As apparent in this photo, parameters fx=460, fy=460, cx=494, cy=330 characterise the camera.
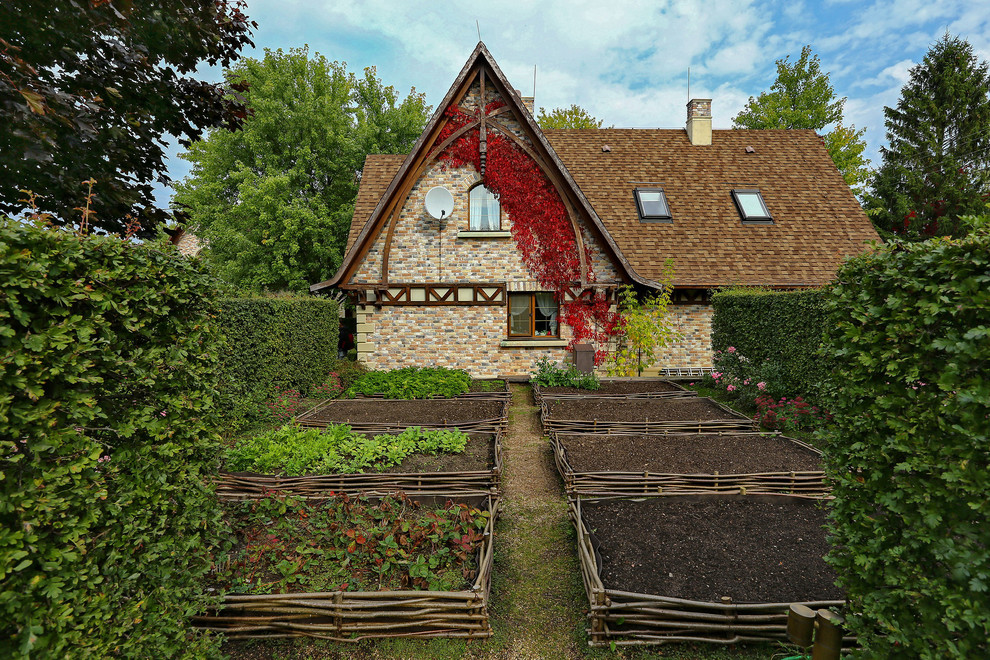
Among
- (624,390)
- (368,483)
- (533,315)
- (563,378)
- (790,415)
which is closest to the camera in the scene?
(368,483)

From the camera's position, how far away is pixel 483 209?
505 inches

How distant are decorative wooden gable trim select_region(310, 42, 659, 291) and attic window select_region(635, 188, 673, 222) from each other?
266 centimetres

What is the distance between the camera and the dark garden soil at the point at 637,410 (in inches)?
324

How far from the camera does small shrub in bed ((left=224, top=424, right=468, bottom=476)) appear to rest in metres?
5.54

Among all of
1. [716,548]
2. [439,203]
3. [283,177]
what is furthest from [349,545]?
[283,177]

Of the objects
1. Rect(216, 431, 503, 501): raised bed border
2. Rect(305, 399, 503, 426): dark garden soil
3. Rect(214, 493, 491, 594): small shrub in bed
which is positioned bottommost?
Rect(214, 493, 491, 594): small shrub in bed

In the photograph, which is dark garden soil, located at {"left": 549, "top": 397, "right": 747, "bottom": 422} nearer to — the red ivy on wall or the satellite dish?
the red ivy on wall

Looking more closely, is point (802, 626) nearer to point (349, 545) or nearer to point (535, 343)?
point (349, 545)

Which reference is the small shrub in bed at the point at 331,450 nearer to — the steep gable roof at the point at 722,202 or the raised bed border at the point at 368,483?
the raised bed border at the point at 368,483

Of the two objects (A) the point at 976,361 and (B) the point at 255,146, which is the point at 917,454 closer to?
(A) the point at 976,361

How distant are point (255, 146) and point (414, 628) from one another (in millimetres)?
20262

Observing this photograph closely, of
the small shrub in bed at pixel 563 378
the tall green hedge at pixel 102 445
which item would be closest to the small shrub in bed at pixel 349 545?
the tall green hedge at pixel 102 445

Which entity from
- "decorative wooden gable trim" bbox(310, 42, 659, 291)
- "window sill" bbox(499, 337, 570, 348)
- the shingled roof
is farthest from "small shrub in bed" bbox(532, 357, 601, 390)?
the shingled roof

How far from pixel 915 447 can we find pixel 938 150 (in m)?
31.1
